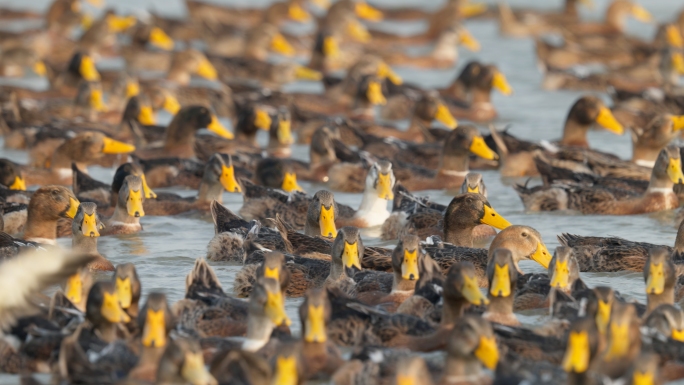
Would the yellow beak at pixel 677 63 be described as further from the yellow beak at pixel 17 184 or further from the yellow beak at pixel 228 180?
the yellow beak at pixel 17 184

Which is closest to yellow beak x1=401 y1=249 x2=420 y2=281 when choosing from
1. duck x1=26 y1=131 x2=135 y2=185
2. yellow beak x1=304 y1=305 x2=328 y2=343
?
yellow beak x1=304 y1=305 x2=328 y2=343

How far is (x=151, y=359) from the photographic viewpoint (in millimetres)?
8531

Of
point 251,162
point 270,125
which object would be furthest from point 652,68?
point 251,162

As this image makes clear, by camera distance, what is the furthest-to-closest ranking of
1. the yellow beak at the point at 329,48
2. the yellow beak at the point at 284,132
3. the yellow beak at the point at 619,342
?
the yellow beak at the point at 329,48 < the yellow beak at the point at 284,132 < the yellow beak at the point at 619,342

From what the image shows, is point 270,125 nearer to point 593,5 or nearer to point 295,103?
point 295,103

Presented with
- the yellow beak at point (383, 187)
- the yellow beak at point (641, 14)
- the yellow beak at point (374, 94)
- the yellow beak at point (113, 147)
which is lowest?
the yellow beak at point (383, 187)

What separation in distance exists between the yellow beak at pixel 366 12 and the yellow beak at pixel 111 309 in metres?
27.2

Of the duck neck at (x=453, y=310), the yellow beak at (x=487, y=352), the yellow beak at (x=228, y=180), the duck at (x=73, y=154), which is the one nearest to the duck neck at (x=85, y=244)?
the yellow beak at (x=228, y=180)

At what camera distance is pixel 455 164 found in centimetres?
1617

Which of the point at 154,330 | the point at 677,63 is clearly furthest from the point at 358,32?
the point at 154,330

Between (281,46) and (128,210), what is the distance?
17083 mm

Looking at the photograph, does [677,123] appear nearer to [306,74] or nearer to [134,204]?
[134,204]

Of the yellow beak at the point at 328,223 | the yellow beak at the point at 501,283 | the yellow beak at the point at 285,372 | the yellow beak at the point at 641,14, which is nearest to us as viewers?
the yellow beak at the point at 285,372

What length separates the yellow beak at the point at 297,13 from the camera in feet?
115
